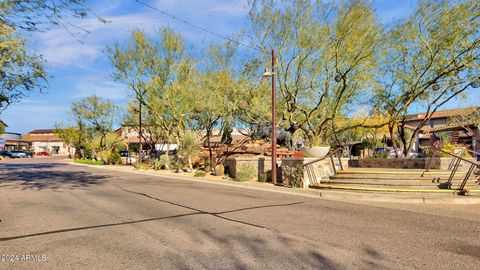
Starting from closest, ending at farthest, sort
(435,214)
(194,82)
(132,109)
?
(435,214)
(194,82)
(132,109)

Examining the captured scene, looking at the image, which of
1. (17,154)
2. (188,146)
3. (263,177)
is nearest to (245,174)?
(263,177)

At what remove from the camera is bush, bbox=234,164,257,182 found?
17.0 meters

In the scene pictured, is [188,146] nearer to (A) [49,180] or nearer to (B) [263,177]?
(B) [263,177]

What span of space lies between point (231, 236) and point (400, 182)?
8.49 m

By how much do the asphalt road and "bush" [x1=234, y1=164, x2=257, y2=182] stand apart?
796 centimetres

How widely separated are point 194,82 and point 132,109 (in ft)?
38.8

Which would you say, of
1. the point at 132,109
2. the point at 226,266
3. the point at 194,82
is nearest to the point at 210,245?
the point at 226,266

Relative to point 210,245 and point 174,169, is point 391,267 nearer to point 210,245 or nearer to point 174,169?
point 210,245

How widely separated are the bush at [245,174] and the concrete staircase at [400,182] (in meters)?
5.08

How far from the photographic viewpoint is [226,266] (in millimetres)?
4102

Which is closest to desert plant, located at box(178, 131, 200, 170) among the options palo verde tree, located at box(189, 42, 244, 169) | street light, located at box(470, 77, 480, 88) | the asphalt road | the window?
palo verde tree, located at box(189, 42, 244, 169)

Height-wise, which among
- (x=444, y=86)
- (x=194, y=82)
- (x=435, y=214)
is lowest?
(x=435, y=214)

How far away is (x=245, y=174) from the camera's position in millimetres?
17016

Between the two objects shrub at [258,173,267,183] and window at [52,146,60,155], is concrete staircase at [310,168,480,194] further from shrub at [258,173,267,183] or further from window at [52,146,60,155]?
window at [52,146,60,155]
